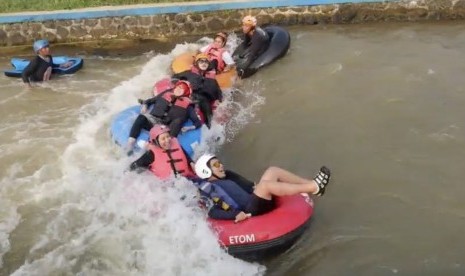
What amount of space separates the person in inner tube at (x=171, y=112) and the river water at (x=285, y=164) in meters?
0.51

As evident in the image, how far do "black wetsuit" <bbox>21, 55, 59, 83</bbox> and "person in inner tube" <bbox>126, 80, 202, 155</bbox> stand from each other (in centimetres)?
313

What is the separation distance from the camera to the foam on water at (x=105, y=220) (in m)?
5.97

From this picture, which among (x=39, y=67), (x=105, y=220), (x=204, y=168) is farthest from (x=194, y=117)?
(x=39, y=67)

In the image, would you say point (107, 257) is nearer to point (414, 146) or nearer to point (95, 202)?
point (95, 202)

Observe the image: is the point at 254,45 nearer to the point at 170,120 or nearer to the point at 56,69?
the point at 170,120

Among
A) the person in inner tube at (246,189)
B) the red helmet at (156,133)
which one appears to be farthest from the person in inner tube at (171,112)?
the person in inner tube at (246,189)

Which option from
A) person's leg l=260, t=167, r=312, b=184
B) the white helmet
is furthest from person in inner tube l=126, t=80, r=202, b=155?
person's leg l=260, t=167, r=312, b=184

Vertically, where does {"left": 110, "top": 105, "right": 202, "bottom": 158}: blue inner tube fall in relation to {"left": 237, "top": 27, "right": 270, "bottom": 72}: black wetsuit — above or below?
below

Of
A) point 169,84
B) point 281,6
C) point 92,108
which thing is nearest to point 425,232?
point 169,84

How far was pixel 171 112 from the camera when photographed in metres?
8.12

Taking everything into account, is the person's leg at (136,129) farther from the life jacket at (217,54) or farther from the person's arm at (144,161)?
the life jacket at (217,54)

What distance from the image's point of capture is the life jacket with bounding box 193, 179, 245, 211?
20.0ft

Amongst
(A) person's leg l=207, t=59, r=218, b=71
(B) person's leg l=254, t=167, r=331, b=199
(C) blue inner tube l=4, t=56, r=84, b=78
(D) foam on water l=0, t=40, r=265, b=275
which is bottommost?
(D) foam on water l=0, t=40, r=265, b=275

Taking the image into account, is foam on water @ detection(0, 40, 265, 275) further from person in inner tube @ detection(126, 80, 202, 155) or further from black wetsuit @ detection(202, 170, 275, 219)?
person in inner tube @ detection(126, 80, 202, 155)
